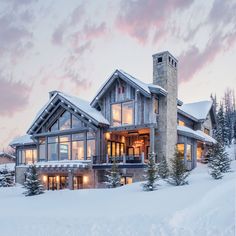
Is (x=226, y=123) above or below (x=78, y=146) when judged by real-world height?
above

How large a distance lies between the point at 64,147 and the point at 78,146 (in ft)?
6.10

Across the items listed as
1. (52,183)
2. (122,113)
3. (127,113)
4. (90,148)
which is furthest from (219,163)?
(52,183)

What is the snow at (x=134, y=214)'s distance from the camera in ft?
34.6

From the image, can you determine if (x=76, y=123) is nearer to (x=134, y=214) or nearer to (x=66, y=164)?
(x=66, y=164)

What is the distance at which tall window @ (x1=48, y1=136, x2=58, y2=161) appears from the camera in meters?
28.9

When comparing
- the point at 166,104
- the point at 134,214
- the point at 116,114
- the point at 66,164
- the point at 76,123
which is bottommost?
the point at 134,214

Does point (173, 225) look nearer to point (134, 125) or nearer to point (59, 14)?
point (134, 125)

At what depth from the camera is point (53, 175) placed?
94.7ft

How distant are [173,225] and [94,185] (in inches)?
609


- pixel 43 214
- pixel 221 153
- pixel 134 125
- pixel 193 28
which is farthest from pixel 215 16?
pixel 43 214

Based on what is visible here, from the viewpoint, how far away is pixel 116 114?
2611cm

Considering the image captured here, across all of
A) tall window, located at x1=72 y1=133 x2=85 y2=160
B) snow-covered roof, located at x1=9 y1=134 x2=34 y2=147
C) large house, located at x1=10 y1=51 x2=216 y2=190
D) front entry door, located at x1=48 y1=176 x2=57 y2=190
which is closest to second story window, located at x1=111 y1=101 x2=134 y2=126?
large house, located at x1=10 y1=51 x2=216 y2=190

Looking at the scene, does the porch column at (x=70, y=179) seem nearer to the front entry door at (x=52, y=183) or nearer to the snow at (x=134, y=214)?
the front entry door at (x=52, y=183)

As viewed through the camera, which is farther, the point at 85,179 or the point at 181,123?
the point at 181,123
